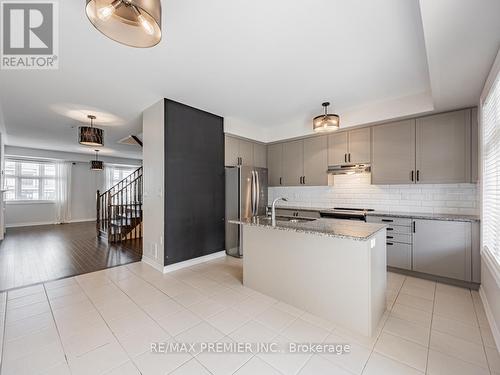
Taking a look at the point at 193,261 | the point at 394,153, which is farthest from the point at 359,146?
the point at 193,261

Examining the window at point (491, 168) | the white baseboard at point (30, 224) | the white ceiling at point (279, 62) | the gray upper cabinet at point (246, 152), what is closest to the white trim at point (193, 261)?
the gray upper cabinet at point (246, 152)

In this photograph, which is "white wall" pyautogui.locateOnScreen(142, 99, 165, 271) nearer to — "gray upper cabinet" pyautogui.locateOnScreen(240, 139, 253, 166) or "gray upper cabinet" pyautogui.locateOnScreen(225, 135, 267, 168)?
"gray upper cabinet" pyautogui.locateOnScreen(225, 135, 267, 168)

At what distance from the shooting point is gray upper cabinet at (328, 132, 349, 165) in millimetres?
4121

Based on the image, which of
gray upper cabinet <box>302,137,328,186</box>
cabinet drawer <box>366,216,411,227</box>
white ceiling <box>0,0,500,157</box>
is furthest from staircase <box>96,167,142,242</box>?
cabinet drawer <box>366,216,411,227</box>

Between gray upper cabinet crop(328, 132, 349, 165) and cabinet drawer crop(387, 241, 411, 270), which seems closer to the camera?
cabinet drawer crop(387, 241, 411, 270)

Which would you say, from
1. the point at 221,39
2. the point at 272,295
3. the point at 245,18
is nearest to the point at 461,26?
the point at 245,18

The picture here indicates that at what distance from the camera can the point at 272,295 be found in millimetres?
2600

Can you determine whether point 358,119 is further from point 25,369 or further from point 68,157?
point 68,157

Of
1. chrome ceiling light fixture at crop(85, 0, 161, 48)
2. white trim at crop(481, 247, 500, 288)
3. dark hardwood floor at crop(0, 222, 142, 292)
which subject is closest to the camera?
chrome ceiling light fixture at crop(85, 0, 161, 48)

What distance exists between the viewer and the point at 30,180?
788cm

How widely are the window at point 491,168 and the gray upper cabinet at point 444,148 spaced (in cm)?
56

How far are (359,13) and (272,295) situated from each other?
2.90 meters

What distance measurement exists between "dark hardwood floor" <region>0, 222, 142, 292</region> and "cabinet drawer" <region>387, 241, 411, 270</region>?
429cm

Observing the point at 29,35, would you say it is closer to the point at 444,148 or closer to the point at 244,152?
the point at 244,152
